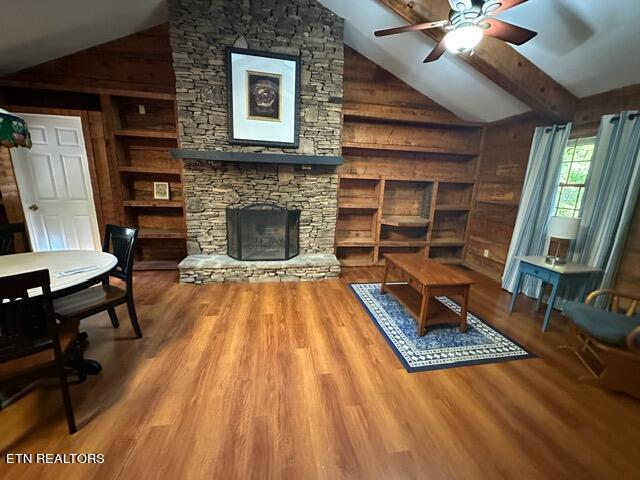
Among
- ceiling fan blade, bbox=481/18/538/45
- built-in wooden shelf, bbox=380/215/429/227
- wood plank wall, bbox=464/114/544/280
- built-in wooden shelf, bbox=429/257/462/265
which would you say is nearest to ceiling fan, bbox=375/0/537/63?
ceiling fan blade, bbox=481/18/538/45

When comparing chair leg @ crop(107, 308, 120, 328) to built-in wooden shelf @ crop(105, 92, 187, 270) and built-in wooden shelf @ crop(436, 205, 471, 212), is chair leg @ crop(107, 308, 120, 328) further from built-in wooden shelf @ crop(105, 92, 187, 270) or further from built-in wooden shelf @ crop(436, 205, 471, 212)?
built-in wooden shelf @ crop(436, 205, 471, 212)

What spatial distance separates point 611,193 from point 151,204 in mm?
5096

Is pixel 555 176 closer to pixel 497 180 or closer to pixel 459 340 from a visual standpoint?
pixel 497 180

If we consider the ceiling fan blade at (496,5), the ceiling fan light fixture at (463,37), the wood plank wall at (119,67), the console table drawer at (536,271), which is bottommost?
the console table drawer at (536,271)

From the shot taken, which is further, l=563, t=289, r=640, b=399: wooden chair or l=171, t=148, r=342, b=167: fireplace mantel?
l=171, t=148, r=342, b=167: fireplace mantel

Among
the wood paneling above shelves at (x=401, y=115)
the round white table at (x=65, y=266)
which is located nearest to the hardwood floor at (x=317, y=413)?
the round white table at (x=65, y=266)

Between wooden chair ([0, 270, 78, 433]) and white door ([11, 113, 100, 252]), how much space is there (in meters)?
2.66

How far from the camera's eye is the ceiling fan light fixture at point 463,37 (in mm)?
1643

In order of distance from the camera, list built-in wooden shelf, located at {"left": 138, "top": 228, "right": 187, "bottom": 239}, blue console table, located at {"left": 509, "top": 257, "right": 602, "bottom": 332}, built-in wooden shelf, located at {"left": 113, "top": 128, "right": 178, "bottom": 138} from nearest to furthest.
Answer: blue console table, located at {"left": 509, "top": 257, "right": 602, "bottom": 332}
built-in wooden shelf, located at {"left": 113, "top": 128, "right": 178, "bottom": 138}
built-in wooden shelf, located at {"left": 138, "top": 228, "right": 187, "bottom": 239}

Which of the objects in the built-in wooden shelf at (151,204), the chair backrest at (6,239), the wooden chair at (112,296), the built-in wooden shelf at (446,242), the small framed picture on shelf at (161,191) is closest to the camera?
the wooden chair at (112,296)

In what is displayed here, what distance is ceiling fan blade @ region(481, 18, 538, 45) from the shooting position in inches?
63.4

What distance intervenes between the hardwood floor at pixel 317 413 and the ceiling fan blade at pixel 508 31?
2.32 meters

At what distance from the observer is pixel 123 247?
84.7 inches

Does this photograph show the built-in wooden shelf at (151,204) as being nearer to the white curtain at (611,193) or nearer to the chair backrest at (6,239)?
the chair backrest at (6,239)
